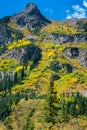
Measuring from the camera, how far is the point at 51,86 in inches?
2692

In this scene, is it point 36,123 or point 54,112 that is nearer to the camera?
point 54,112

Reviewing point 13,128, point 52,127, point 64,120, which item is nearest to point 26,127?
point 64,120

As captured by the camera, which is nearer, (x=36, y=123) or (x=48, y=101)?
(x=48, y=101)

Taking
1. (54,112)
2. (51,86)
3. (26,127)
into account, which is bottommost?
(26,127)

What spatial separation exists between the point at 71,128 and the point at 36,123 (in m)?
135

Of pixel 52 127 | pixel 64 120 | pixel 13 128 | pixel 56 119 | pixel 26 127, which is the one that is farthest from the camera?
pixel 13 128

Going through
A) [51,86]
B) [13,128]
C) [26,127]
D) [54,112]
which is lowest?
[13,128]

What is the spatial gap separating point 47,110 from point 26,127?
2125 cm

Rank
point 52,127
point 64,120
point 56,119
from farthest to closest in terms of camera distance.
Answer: point 64,120 < point 56,119 < point 52,127

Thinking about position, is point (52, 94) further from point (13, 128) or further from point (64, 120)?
point (13, 128)

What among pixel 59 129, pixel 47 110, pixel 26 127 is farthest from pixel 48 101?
pixel 26 127

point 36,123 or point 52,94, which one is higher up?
point 52,94

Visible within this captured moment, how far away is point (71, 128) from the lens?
6431 cm

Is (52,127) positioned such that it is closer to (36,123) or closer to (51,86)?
(51,86)
